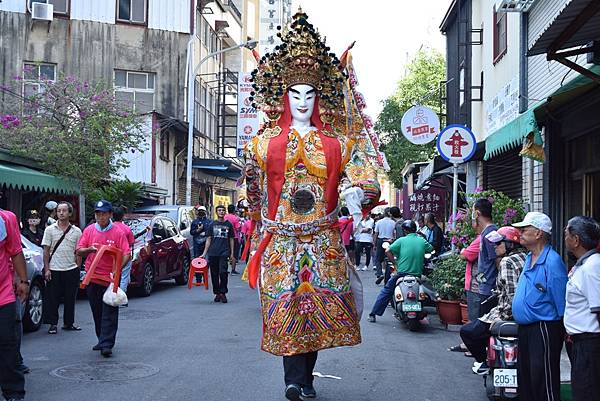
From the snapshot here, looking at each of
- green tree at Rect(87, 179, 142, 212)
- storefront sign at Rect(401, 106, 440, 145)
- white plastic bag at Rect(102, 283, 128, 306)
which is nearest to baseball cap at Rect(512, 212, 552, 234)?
white plastic bag at Rect(102, 283, 128, 306)

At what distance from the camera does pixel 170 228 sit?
55.9 feet

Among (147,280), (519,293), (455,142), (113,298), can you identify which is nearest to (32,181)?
(147,280)

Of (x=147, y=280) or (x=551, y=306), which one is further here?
(x=147, y=280)

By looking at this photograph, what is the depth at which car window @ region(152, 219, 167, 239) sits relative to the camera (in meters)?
15.9

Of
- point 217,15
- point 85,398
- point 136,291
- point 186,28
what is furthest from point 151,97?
point 85,398

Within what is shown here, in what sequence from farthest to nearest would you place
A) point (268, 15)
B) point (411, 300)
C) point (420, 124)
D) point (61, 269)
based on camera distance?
point (268, 15)
point (420, 124)
point (411, 300)
point (61, 269)

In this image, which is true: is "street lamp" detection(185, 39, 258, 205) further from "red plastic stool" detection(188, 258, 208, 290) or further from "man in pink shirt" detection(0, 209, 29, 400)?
"man in pink shirt" detection(0, 209, 29, 400)

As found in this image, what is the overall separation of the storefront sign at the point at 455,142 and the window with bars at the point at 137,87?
61.7 feet

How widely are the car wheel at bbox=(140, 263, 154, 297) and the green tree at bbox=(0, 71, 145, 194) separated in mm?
3617

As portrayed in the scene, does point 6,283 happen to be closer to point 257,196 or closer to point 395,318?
point 257,196

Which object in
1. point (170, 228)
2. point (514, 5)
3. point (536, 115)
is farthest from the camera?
point (170, 228)

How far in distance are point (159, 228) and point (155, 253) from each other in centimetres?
73

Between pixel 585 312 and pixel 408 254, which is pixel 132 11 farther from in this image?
pixel 585 312

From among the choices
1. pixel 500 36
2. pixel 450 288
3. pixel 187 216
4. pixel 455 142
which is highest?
pixel 500 36
